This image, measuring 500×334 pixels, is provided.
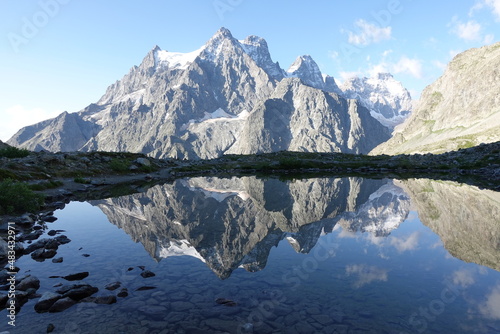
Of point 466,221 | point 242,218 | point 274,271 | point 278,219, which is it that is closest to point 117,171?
point 242,218

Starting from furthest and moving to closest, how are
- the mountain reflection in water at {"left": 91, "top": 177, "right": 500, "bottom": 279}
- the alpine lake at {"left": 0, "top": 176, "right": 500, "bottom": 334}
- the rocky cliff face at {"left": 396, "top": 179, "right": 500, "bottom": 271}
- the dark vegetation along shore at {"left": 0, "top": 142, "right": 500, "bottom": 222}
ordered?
the dark vegetation along shore at {"left": 0, "top": 142, "right": 500, "bottom": 222}, the mountain reflection in water at {"left": 91, "top": 177, "right": 500, "bottom": 279}, the rocky cliff face at {"left": 396, "top": 179, "right": 500, "bottom": 271}, the alpine lake at {"left": 0, "top": 176, "right": 500, "bottom": 334}

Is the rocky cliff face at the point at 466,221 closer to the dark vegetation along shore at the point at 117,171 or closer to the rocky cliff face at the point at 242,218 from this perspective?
the rocky cliff face at the point at 242,218

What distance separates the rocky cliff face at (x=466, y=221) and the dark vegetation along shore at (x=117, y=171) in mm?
10205

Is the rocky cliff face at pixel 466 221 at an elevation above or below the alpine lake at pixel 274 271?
above

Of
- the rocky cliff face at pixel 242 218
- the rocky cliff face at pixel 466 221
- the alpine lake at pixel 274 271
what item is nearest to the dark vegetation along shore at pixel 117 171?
the alpine lake at pixel 274 271

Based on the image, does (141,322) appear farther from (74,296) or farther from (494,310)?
(494,310)

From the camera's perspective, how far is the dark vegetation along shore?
2514cm

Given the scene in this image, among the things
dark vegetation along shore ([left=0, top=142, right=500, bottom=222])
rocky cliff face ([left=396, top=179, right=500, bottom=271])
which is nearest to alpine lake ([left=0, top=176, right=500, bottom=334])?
rocky cliff face ([left=396, top=179, right=500, bottom=271])

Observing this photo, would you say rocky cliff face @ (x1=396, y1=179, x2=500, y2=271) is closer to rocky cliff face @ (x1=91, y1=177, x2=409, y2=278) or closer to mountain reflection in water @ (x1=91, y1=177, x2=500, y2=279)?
mountain reflection in water @ (x1=91, y1=177, x2=500, y2=279)

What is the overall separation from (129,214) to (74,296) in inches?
533

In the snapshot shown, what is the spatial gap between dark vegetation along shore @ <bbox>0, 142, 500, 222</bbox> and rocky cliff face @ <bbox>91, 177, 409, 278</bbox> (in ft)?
19.4

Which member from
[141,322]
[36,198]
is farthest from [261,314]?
[36,198]

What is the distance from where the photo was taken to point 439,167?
63.0 metres

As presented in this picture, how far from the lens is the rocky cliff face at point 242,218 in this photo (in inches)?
603
